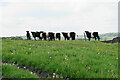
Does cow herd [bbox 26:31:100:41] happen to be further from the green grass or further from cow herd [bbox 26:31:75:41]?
the green grass

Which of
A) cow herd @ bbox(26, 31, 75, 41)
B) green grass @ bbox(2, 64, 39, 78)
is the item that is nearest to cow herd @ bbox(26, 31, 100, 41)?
cow herd @ bbox(26, 31, 75, 41)

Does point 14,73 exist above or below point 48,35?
below

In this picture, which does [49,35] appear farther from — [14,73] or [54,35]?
[14,73]

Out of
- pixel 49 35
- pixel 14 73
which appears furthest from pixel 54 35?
pixel 14 73

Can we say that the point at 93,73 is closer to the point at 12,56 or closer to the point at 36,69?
the point at 36,69

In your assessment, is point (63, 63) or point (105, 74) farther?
point (63, 63)

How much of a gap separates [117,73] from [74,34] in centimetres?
4158

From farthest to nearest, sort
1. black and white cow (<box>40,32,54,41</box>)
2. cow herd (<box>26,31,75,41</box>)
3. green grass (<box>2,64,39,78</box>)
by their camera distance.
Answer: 1. black and white cow (<box>40,32,54,41</box>)
2. cow herd (<box>26,31,75,41</box>)
3. green grass (<box>2,64,39,78</box>)

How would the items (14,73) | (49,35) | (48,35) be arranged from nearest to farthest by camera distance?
(14,73) → (49,35) → (48,35)

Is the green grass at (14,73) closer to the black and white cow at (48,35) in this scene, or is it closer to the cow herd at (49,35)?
the cow herd at (49,35)

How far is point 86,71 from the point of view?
10523 mm

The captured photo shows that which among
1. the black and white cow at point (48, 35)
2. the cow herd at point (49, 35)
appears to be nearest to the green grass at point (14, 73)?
the cow herd at point (49, 35)

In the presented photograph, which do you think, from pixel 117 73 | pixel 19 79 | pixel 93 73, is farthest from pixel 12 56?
pixel 117 73

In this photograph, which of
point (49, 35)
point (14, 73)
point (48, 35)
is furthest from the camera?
point (48, 35)
